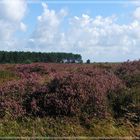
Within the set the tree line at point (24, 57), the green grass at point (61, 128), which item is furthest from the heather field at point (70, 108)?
the tree line at point (24, 57)

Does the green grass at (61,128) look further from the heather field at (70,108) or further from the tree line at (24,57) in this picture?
the tree line at (24,57)

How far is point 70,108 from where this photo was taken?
11625 millimetres

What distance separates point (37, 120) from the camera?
11359mm

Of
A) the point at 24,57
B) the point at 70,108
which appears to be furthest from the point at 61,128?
the point at 24,57

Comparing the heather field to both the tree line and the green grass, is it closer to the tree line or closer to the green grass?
the green grass

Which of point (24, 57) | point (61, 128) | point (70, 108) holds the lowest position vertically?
point (61, 128)

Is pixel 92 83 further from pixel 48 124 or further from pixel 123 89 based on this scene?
pixel 48 124

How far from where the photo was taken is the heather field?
36.2 ft

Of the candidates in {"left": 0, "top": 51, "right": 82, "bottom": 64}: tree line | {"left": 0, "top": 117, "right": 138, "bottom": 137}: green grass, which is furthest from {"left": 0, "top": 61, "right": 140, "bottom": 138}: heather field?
{"left": 0, "top": 51, "right": 82, "bottom": 64}: tree line

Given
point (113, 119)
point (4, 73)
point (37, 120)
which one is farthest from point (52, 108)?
point (4, 73)

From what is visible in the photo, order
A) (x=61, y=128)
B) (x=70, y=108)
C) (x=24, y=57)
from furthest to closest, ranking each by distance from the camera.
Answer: (x=24, y=57), (x=70, y=108), (x=61, y=128)

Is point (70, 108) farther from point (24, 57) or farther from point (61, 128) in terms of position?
point (24, 57)

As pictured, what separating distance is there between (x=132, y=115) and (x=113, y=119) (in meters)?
0.43

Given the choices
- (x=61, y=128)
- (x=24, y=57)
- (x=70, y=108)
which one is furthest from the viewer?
(x=24, y=57)
